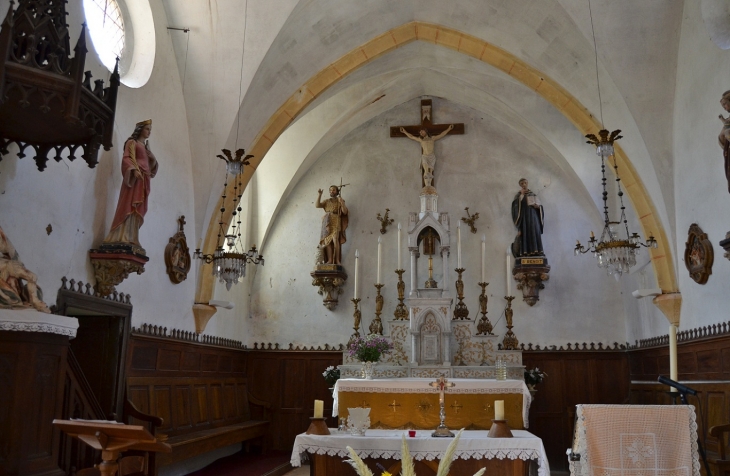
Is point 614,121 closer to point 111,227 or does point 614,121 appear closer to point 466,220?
point 466,220

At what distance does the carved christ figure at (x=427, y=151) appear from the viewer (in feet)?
44.5

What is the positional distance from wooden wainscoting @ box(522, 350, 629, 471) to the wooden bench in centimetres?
542

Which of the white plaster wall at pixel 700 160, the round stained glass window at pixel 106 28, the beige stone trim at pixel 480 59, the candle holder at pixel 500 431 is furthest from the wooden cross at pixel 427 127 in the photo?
the candle holder at pixel 500 431

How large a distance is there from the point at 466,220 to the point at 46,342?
9643mm

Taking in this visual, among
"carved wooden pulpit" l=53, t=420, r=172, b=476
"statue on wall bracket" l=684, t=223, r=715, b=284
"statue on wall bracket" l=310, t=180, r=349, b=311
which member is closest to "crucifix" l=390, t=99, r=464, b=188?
"statue on wall bracket" l=310, t=180, r=349, b=311

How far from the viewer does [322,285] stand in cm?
1334

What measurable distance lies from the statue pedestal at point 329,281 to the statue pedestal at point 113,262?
18.4 ft

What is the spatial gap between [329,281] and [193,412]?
3989mm

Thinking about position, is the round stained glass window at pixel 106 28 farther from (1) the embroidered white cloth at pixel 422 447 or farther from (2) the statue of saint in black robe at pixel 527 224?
(2) the statue of saint in black robe at pixel 527 224

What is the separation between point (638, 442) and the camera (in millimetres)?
4621

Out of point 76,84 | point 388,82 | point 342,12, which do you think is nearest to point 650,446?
point 76,84

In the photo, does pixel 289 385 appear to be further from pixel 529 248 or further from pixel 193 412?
pixel 529 248

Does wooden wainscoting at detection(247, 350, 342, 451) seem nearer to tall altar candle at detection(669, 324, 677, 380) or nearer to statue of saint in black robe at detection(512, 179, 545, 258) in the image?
statue of saint in black robe at detection(512, 179, 545, 258)

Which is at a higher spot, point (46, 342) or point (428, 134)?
point (428, 134)
